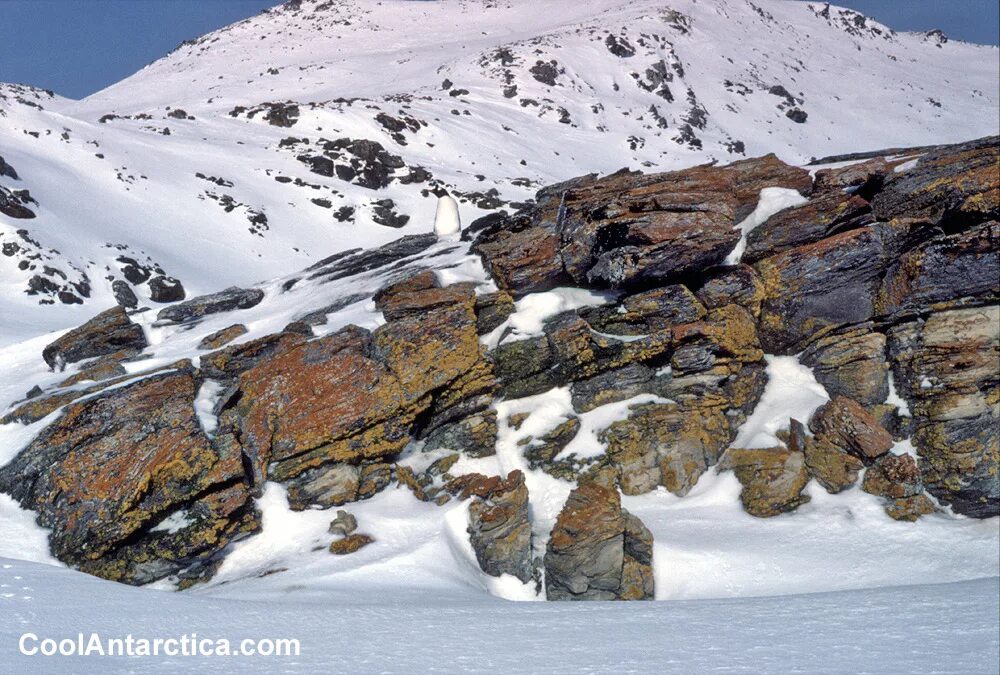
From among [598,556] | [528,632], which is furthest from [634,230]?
[528,632]

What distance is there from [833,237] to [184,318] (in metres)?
20.7

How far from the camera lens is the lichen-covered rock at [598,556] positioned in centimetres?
1067

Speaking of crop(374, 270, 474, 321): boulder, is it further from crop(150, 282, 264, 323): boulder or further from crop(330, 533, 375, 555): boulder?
crop(150, 282, 264, 323): boulder

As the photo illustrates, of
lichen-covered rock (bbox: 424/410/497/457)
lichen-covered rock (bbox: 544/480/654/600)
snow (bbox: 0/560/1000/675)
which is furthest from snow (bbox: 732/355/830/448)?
snow (bbox: 0/560/1000/675)

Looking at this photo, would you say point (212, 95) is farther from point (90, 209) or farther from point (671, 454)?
point (671, 454)

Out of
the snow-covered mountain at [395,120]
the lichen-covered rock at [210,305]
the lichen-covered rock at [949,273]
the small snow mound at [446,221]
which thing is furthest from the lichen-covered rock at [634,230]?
the snow-covered mountain at [395,120]

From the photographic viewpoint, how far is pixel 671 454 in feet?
43.0

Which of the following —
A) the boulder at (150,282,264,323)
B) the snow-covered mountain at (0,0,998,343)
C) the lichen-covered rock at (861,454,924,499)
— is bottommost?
the lichen-covered rock at (861,454,924,499)

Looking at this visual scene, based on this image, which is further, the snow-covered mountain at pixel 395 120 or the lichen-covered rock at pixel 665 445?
the snow-covered mountain at pixel 395 120

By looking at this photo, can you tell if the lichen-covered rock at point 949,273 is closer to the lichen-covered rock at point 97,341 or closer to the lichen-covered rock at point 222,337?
the lichen-covered rock at point 222,337

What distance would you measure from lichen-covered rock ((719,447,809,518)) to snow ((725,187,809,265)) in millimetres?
5369

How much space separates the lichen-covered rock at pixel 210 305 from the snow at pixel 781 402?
17.9 m

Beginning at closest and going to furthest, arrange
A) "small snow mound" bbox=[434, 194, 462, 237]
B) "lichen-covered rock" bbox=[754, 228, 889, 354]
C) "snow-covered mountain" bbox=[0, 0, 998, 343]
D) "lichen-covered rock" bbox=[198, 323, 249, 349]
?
"lichen-covered rock" bbox=[754, 228, 889, 354]
"lichen-covered rock" bbox=[198, 323, 249, 349]
"small snow mound" bbox=[434, 194, 462, 237]
"snow-covered mountain" bbox=[0, 0, 998, 343]

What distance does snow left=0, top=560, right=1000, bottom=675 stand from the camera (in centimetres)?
463
